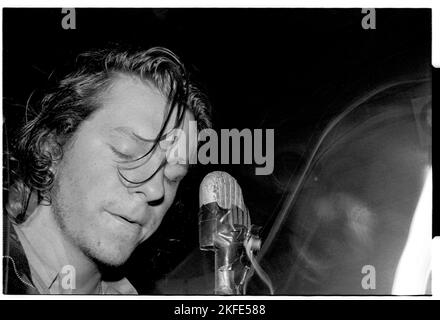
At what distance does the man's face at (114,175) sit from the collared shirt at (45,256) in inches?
2.3

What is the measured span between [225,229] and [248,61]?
0.64 m

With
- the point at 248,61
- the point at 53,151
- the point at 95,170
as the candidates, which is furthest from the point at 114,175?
the point at 248,61

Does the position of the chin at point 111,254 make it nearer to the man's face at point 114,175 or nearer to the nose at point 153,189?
the man's face at point 114,175

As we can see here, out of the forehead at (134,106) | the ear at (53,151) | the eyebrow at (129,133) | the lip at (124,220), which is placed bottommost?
the lip at (124,220)

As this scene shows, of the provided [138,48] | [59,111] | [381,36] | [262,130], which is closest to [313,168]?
[262,130]

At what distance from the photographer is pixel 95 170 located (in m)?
2.20

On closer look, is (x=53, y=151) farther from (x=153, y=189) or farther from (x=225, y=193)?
(x=225, y=193)

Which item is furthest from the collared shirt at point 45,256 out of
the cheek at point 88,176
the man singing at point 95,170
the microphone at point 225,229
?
the microphone at point 225,229

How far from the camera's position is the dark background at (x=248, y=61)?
7.38 ft

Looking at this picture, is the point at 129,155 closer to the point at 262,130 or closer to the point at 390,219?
the point at 262,130

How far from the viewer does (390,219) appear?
222 cm

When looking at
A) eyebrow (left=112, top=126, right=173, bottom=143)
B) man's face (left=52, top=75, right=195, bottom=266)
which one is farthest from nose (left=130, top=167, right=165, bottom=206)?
eyebrow (left=112, top=126, right=173, bottom=143)
